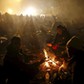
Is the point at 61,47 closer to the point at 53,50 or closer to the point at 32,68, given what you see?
the point at 53,50

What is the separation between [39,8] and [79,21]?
14.5 meters

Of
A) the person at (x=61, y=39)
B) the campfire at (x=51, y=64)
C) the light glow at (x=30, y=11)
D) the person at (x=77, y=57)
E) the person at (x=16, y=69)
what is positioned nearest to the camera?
the person at (x=77, y=57)

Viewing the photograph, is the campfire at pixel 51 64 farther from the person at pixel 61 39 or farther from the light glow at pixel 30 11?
the light glow at pixel 30 11

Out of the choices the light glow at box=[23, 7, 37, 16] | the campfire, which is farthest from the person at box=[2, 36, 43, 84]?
the light glow at box=[23, 7, 37, 16]

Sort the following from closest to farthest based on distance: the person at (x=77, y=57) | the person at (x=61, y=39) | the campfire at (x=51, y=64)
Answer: the person at (x=77, y=57) → the campfire at (x=51, y=64) → the person at (x=61, y=39)

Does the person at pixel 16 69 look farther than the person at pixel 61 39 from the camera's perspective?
No

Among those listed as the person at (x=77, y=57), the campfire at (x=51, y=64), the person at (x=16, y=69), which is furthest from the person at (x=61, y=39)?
the person at (x=16, y=69)

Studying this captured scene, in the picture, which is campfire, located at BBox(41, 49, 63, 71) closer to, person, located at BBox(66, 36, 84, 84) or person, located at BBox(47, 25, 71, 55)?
person, located at BBox(47, 25, 71, 55)

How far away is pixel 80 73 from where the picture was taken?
7.84 m

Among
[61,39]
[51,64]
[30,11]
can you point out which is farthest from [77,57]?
[30,11]

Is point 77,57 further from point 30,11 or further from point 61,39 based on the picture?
point 30,11

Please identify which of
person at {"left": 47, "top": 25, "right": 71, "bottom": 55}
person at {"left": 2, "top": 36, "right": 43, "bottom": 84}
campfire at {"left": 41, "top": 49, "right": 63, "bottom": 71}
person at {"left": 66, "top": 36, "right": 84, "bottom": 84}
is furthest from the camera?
person at {"left": 47, "top": 25, "right": 71, "bottom": 55}

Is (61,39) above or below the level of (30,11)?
below

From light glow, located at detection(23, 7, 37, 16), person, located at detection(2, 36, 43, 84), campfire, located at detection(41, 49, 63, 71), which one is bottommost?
campfire, located at detection(41, 49, 63, 71)
